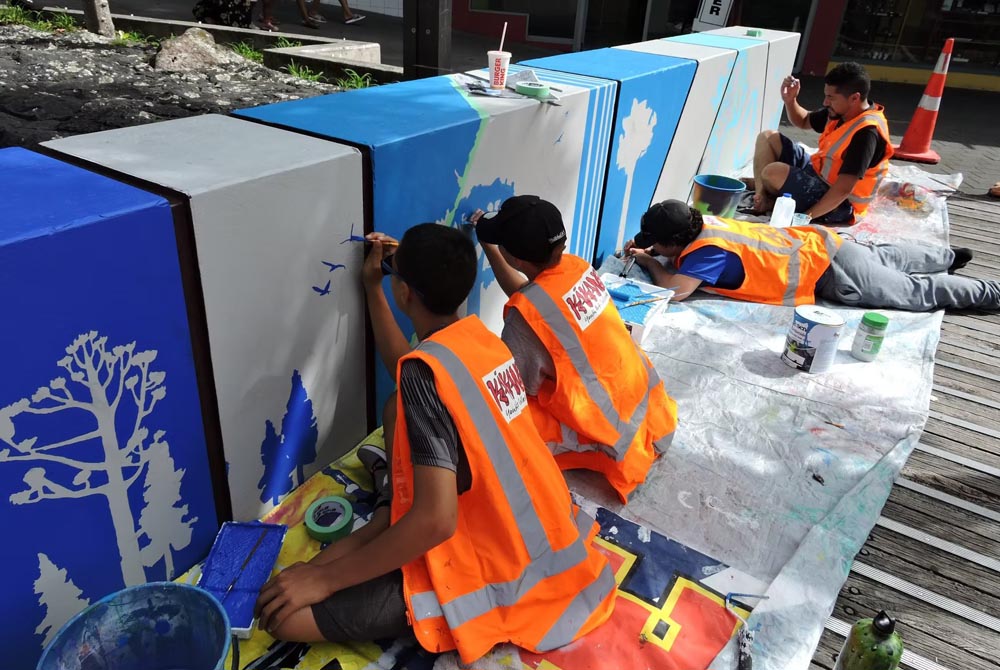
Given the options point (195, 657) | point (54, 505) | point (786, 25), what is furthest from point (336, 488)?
point (786, 25)

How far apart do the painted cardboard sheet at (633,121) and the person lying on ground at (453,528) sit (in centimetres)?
214

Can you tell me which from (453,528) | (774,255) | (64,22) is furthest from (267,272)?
(64,22)

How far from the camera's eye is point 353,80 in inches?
261

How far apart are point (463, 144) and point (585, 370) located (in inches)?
36.6

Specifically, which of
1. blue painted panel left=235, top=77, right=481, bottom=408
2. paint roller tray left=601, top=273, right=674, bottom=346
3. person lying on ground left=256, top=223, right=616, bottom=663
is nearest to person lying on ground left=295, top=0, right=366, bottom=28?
paint roller tray left=601, top=273, right=674, bottom=346

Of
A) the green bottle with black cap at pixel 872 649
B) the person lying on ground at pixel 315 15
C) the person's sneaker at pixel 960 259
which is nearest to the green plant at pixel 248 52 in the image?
the person lying on ground at pixel 315 15

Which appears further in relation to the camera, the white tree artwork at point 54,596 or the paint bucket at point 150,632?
the white tree artwork at point 54,596

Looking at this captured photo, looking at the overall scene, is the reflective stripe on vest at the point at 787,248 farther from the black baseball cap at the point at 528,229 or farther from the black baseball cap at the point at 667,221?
the black baseball cap at the point at 528,229

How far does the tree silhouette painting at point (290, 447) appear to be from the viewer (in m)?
2.12

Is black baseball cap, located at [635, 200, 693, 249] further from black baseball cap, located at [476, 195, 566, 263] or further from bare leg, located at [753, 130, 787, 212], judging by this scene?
bare leg, located at [753, 130, 787, 212]

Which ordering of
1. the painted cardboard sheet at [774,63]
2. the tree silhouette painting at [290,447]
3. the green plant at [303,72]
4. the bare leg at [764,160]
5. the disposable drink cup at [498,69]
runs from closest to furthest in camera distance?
the tree silhouette painting at [290,447] < the disposable drink cup at [498,69] < the bare leg at [764,160] < the painted cardboard sheet at [774,63] < the green plant at [303,72]

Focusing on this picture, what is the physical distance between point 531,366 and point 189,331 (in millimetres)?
1095

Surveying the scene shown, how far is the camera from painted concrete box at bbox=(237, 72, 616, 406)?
2.23 metres

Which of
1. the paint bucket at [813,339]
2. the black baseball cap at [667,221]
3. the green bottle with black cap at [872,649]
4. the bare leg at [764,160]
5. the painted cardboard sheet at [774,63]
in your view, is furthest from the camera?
the painted cardboard sheet at [774,63]
